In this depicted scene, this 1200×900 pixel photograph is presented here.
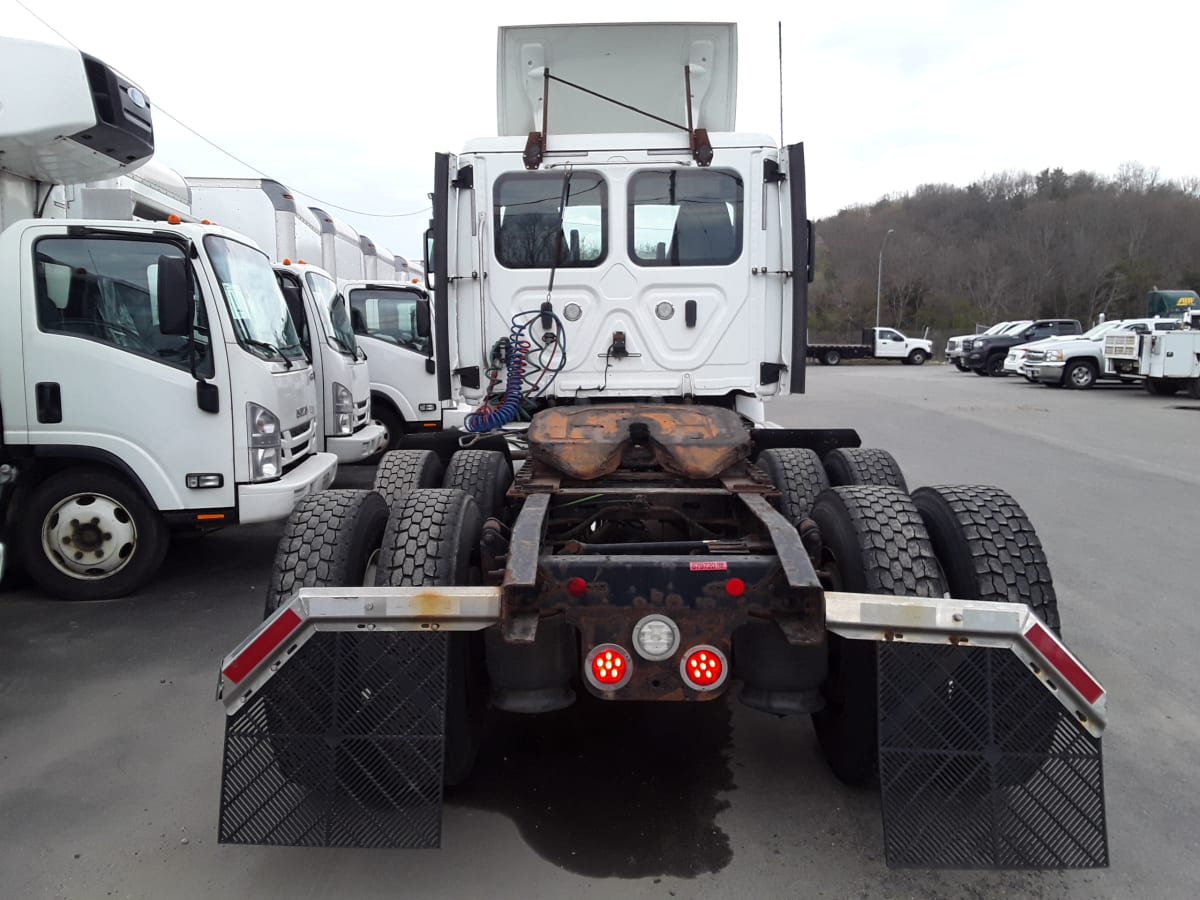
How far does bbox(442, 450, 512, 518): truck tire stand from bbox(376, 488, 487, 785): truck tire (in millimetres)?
1198

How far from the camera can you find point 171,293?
4.88 metres

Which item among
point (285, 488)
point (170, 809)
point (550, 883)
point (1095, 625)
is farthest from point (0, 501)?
point (1095, 625)

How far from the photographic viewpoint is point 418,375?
402 inches

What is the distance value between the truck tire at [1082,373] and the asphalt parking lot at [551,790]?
19.7 metres

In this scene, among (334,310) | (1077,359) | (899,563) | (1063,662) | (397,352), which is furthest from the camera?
(1077,359)

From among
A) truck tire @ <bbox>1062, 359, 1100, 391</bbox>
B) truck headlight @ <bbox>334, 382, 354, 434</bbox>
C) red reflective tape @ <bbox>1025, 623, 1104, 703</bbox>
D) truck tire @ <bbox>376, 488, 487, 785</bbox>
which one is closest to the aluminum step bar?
red reflective tape @ <bbox>1025, 623, 1104, 703</bbox>

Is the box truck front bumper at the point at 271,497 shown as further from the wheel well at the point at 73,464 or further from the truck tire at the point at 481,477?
the truck tire at the point at 481,477

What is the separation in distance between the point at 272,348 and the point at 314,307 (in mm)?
2726

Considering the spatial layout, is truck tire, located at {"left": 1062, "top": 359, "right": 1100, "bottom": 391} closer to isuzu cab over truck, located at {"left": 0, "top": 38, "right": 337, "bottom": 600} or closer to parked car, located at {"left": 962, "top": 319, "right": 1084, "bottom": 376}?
parked car, located at {"left": 962, "top": 319, "right": 1084, "bottom": 376}

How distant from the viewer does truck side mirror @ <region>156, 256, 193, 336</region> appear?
4867mm

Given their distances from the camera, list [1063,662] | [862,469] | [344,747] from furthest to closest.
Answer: [862,469] < [344,747] < [1063,662]

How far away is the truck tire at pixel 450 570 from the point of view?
2.79m

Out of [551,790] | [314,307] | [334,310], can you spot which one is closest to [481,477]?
[551,790]

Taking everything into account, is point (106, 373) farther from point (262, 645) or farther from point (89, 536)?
point (262, 645)
